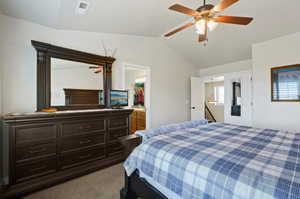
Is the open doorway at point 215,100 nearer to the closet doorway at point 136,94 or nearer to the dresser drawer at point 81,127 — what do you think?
the closet doorway at point 136,94

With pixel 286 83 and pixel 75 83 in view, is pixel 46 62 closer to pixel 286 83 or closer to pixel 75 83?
pixel 75 83

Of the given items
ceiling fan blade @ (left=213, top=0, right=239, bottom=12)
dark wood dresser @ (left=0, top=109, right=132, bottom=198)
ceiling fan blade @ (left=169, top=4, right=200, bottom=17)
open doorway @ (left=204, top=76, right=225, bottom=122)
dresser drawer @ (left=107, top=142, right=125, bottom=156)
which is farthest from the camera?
open doorway @ (left=204, top=76, right=225, bottom=122)

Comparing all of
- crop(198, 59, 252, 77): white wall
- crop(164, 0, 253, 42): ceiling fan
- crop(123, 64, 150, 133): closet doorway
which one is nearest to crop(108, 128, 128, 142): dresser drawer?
crop(123, 64, 150, 133): closet doorway

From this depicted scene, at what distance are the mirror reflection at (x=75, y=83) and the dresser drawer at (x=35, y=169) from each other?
910 millimetres

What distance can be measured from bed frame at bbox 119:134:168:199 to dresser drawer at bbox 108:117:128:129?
1152 millimetres

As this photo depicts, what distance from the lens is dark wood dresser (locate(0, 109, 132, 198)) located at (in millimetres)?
1765

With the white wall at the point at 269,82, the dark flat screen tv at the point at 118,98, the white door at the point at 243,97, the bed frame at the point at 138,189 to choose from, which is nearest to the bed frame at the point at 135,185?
the bed frame at the point at 138,189

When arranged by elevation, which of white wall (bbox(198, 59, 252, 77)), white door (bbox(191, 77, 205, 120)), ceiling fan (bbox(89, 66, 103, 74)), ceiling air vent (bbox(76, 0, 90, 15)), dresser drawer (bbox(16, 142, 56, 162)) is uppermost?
ceiling air vent (bbox(76, 0, 90, 15))

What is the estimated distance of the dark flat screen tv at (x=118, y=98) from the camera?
290 centimetres

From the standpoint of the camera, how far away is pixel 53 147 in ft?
6.68

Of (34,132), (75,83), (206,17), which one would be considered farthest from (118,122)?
(206,17)

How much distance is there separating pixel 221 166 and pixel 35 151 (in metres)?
2.28

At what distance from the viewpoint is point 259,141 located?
1.50 metres

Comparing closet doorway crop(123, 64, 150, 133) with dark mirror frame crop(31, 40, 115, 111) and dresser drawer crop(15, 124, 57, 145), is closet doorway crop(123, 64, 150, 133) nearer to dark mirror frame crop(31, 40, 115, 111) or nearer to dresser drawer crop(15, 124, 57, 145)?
dark mirror frame crop(31, 40, 115, 111)
